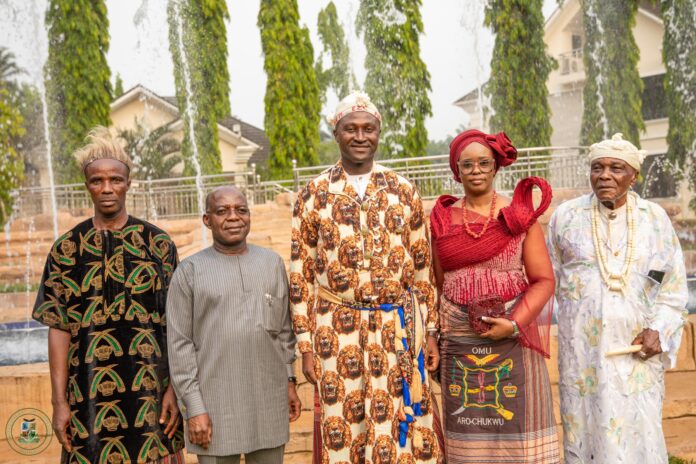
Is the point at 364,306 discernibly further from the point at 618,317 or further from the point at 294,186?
the point at 294,186

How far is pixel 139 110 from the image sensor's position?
25031 mm

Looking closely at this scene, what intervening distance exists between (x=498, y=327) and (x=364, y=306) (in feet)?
1.71

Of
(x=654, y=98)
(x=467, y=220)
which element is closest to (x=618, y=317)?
(x=467, y=220)

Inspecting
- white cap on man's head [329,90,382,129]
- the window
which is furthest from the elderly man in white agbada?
the window

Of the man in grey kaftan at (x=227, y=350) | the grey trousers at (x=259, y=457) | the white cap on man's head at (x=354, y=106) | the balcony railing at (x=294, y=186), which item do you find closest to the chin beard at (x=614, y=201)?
the white cap on man's head at (x=354, y=106)

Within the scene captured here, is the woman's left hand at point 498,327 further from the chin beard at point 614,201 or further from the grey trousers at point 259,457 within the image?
the grey trousers at point 259,457

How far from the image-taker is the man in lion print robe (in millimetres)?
2596

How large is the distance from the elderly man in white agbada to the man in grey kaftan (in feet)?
4.16

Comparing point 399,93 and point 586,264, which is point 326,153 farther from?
point 586,264

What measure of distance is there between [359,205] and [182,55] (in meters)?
17.3

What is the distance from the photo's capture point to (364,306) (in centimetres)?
279
